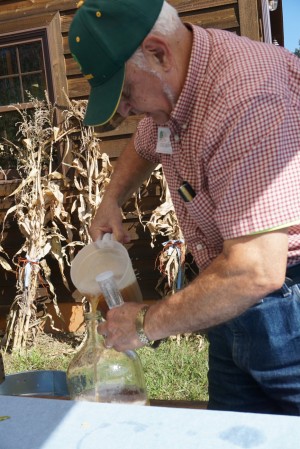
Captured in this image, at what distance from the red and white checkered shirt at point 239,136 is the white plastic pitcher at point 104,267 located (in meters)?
0.28

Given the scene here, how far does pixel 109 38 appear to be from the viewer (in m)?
1.40

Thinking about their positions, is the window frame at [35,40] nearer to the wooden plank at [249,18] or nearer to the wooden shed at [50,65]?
the wooden shed at [50,65]

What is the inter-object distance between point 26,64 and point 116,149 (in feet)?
3.80

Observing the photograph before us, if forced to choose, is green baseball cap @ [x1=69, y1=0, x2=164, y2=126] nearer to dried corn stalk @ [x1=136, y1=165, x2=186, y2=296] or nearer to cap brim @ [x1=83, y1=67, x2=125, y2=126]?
cap brim @ [x1=83, y1=67, x2=125, y2=126]

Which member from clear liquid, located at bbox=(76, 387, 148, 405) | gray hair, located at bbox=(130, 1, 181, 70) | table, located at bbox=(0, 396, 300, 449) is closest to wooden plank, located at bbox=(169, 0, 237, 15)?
gray hair, located at bbox=(130, 1, 181, 70)

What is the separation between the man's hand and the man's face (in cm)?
52

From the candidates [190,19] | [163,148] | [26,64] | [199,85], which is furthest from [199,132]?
[26,64]

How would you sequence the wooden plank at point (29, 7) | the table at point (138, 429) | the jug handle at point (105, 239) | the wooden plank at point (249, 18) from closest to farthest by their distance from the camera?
the table at point (138, 429) → the jug handle at point (105, 239) → the wooden plank at point (249, 18) → the wooden plank at point (29, 7)

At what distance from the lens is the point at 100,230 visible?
6.84ft

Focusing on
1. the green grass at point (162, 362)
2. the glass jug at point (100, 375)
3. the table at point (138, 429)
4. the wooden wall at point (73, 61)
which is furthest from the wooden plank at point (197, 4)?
the table at point (138, 429)

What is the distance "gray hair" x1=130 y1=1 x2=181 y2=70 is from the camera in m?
1.42

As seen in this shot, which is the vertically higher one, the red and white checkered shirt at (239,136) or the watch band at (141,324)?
the red and white checkered shirt at (239,136)

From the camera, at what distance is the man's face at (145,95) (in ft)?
4.77

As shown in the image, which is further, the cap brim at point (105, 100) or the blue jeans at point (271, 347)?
the blue jeans at point (271, 347)
